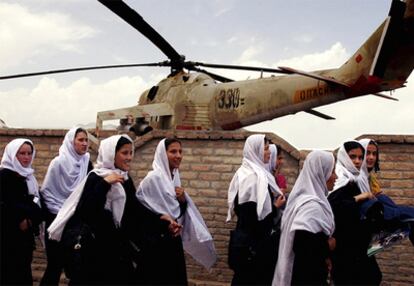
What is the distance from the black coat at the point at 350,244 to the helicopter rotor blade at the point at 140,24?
5.57 metres

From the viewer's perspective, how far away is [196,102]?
10039 millimetres

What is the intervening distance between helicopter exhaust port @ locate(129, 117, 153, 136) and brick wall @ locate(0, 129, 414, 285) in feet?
7.75

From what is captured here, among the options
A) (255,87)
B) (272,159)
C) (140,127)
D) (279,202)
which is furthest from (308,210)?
(140,127)

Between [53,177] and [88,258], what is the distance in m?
1.79

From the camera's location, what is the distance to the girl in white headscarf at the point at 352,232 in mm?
3451

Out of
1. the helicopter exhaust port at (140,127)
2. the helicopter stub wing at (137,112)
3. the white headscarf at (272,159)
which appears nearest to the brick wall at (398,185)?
the white headscarf at (272,159)

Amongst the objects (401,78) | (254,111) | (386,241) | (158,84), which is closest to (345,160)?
(386,241)

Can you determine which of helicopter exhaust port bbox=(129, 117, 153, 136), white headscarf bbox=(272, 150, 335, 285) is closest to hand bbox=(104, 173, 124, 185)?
white headscarf bbox=(272, 150, 335, 285)

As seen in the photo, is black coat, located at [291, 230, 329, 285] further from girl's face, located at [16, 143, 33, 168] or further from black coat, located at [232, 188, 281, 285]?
girl's face, located at [16, 143, 33, 168]

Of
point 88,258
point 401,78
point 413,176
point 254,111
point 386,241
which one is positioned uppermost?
point 401,78

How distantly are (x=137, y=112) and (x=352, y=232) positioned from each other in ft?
23.1

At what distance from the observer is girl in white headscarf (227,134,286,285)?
3719 millimetres

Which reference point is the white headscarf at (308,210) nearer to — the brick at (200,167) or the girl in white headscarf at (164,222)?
the girl in white headscarf at (164,222)

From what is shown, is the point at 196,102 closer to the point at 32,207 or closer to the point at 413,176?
the point at 413,176
